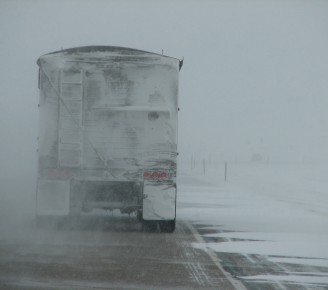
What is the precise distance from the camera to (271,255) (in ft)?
37.2

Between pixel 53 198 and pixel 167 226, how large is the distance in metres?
2.41

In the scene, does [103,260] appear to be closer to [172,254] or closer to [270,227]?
[172,254]

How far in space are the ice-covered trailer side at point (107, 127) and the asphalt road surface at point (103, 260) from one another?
858 millimetres

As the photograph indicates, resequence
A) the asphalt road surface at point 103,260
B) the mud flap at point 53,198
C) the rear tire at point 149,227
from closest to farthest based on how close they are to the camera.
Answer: the asphalt road surface at point 103,260, the mud flap at point 53,198, the rear tire at point 149,227

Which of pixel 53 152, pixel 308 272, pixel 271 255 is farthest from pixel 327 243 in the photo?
pixel 53 152

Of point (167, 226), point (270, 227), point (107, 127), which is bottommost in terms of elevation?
point (270, 227)

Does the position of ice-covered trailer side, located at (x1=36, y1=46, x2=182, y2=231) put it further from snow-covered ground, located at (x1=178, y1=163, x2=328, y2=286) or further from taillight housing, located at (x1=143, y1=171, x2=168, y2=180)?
snow-covered ground, located at (x1=178, y1=163, x2=328, y2=286)

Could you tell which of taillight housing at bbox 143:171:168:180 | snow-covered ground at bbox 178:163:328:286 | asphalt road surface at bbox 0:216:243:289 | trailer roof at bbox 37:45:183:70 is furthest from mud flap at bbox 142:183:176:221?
trailer roof at bbox 37:45:183:70

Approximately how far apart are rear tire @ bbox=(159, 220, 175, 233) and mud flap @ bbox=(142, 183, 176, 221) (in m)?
0.19

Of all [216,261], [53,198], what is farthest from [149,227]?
[216,261]

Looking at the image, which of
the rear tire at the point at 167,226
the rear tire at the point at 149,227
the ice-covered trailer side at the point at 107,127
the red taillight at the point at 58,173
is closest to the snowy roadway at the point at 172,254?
the rear tire at the point at 167,226

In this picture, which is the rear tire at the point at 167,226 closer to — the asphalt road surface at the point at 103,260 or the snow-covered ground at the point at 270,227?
the asphalt road surface at the point at 103,260

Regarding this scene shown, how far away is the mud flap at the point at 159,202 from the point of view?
14633mm

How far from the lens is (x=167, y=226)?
1484 centimetres
